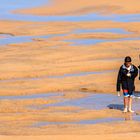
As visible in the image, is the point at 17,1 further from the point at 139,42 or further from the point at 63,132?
the point at 63,132

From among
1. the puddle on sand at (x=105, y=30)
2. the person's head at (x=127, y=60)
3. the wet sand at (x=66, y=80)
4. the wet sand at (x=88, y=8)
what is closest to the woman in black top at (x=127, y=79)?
the person's head at (x=127, y=60)

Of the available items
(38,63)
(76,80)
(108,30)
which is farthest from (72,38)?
(76,80)

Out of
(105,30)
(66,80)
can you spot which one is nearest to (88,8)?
(105,30)

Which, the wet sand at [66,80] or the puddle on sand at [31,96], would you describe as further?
the puddle on sand at [31,96]

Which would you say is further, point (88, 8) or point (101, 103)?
point (88, 8)

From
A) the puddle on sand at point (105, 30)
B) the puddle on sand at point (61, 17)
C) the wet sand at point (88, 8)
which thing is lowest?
the puddle on sand at point (105, 30)

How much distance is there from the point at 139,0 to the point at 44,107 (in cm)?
4317

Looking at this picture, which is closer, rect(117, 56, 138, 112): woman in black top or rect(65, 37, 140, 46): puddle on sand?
rect(117, 56, 138, 112): woman in black top

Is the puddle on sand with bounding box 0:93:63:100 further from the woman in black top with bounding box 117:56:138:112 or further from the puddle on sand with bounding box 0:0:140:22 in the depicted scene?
the puddle on sand with bounding box 0:0:140:22

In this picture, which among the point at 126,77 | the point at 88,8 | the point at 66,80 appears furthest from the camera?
the point at 88,8

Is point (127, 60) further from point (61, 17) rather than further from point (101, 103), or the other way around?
point (61, 17)

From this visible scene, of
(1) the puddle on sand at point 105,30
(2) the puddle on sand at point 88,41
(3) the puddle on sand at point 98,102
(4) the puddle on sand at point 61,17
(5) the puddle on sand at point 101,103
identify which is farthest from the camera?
(4) the puddle on sand at point 61,17

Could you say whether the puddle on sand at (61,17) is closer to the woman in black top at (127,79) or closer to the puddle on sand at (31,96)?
the puddle on sand at (31,96)

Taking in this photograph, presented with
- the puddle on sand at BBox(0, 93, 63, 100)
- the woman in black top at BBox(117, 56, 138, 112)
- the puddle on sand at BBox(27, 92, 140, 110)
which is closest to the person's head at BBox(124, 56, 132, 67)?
the woman in black top at BBox(117, 56, 138, 112)
